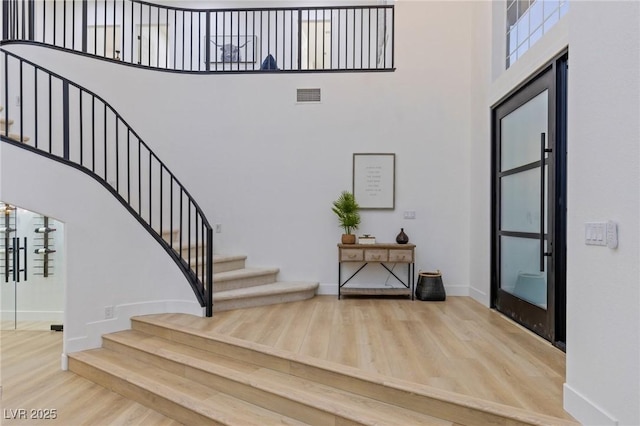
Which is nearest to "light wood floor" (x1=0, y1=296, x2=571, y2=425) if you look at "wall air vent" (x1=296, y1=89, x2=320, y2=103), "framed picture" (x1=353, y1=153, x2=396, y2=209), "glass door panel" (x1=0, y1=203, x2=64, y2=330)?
"glass door panel" (x1=0, y1=203, x2=64, y2=330)

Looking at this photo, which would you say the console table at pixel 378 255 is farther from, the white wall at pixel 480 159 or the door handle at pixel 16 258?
the door handle at pixel 16 258

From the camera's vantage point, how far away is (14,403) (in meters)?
3.07

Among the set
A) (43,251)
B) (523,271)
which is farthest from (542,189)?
(43,251)

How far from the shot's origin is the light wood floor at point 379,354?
251 cm

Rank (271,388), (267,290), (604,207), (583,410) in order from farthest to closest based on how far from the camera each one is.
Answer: (267,290)
(271,388)
(583,410)
(604,207)

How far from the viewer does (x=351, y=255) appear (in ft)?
16.5

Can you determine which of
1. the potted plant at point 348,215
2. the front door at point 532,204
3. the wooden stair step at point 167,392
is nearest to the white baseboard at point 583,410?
the front door at point 532,204

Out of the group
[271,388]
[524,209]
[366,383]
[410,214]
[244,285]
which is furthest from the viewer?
[410,214]

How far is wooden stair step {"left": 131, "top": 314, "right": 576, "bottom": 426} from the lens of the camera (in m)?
2.08

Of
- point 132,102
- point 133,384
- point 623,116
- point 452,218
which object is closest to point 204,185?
point 132,102

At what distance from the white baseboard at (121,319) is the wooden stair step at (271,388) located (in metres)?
0.33

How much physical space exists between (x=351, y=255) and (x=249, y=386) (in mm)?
2543

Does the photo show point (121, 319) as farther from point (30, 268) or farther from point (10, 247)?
point (10, 247)

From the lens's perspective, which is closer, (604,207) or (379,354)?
(604,207)
